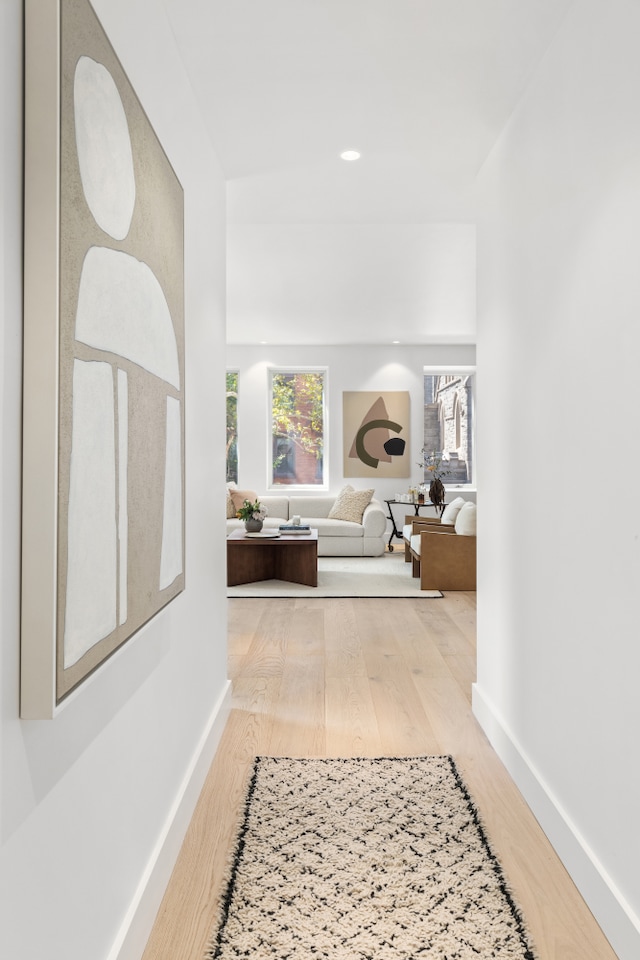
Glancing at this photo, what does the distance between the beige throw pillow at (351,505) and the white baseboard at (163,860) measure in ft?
Answer: 17.0

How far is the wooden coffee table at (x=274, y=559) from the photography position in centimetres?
584

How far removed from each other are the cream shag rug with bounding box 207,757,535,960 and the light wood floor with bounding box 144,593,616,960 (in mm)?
68

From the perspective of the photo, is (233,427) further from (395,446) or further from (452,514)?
(452,514)

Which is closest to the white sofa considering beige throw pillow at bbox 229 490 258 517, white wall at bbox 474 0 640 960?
beige throw pillow at bbox 229 490 258 517

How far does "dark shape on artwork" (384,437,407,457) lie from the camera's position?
8742mm

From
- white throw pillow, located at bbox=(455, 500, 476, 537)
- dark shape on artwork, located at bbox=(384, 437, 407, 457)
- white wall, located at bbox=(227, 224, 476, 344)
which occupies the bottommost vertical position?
white throw pillow, located at bbox=(455, 500, 476, 537)

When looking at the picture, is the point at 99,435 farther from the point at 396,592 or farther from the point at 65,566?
the point at 396,592

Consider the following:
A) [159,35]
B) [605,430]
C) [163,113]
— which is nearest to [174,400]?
[163,113]

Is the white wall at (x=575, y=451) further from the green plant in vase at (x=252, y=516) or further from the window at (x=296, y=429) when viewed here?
the window at (x=296, y=429)

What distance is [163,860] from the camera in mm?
1730

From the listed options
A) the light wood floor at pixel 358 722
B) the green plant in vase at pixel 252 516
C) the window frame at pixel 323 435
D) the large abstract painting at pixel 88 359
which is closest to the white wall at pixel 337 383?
the window frame at pixel 323 435

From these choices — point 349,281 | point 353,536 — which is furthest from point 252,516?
point 349,281

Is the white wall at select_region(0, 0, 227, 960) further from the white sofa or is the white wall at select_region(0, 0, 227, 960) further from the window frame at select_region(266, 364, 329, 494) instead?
the window frame at select_region(266, 364, 329, 494)

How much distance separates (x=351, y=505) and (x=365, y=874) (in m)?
5.95
